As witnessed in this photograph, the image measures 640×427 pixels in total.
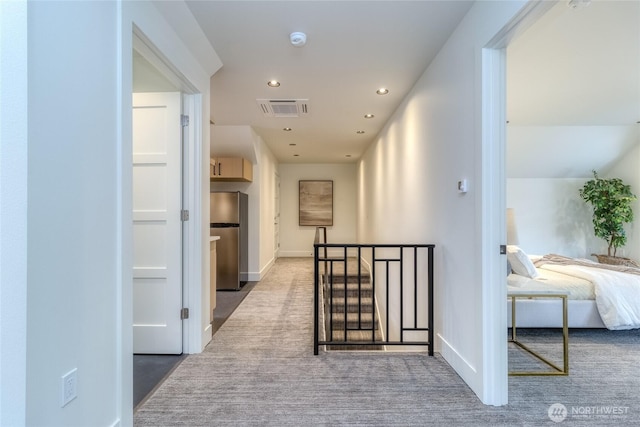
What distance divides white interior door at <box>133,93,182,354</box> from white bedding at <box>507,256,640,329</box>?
2964 millimetres

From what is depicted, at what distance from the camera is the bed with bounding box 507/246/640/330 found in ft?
8.91

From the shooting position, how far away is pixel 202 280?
2.42 metres

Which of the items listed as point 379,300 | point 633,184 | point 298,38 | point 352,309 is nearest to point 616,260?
point 633,184

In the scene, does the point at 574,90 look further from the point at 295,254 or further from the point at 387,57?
the point at 295,254

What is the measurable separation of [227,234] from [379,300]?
2631 millimetres

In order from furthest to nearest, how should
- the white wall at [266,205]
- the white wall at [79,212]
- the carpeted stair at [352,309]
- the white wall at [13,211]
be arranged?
the white wall at [266,205]
the carpeted stair at [352,309]
the white wall at [79,212]
the white wall at [13,211]

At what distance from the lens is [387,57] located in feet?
8.10

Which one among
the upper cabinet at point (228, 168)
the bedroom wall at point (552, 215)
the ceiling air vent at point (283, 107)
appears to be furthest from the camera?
the bedroom wall at point (552, 215)

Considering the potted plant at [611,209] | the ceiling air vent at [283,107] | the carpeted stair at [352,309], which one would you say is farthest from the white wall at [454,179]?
the potted plant at [611,209]

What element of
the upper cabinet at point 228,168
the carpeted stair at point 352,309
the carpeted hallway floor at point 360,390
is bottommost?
the carpeted stair at point 352,309

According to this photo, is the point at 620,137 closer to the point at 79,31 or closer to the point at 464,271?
the point at 464,271

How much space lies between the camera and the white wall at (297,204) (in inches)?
309

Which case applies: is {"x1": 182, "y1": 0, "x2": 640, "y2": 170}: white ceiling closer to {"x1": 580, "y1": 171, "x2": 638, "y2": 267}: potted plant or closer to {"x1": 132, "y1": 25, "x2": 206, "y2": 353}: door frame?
{"x1": 132, "y1": 25, "x2": 206, "y2": 353}: door frame

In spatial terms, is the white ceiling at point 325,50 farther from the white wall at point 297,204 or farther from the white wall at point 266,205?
the white wall at point 297,204
